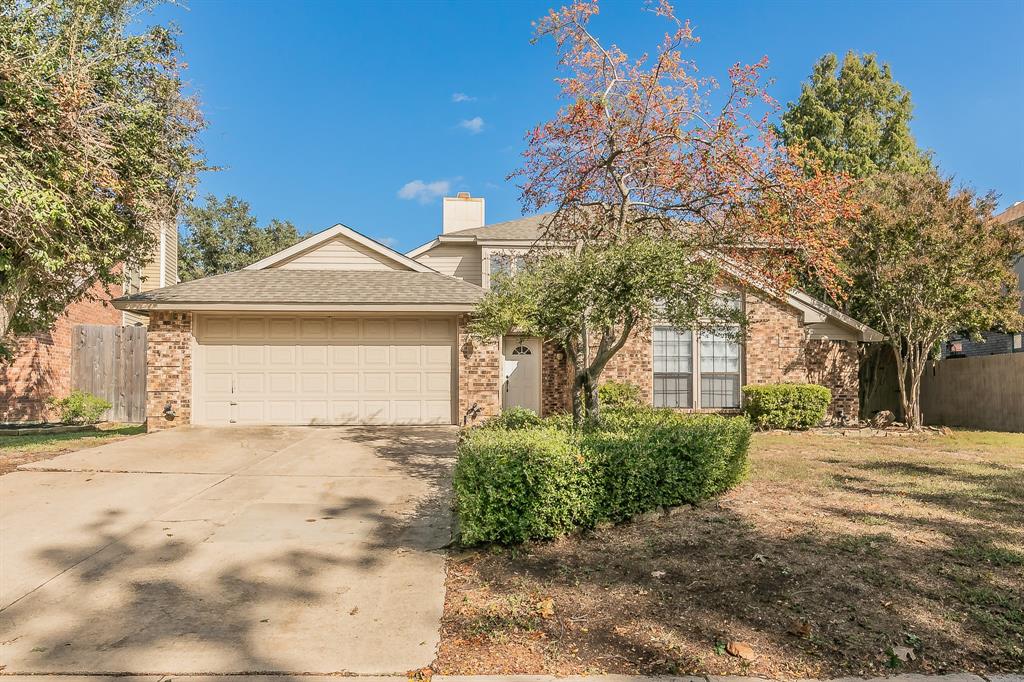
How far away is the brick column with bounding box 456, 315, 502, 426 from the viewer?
1183 centimetres

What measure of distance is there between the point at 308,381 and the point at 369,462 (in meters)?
4.13

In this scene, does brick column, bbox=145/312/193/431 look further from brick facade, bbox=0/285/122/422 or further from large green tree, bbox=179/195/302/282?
large green tree, bbox=179/195/302/282

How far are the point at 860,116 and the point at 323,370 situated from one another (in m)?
19.5

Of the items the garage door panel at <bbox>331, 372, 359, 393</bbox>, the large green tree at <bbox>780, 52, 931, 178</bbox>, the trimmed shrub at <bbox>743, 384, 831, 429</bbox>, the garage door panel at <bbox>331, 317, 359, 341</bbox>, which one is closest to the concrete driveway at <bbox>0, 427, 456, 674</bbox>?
the garage door panel at <bbox>331, 372, 359, 393</bbox>

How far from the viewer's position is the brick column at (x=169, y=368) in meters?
11.3

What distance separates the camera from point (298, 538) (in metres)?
5.16

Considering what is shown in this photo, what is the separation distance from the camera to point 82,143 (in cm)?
752

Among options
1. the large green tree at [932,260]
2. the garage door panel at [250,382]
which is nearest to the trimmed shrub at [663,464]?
the garage door panel at [250,382]

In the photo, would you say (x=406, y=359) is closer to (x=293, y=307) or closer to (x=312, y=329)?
(x=312, y=329)

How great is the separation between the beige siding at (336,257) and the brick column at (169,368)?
9.88ft

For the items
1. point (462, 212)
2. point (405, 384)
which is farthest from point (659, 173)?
point (462, 212)

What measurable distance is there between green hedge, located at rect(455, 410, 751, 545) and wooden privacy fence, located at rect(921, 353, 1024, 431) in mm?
12143

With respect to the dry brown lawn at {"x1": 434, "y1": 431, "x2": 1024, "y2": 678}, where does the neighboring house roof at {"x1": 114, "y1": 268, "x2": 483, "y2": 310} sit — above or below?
above

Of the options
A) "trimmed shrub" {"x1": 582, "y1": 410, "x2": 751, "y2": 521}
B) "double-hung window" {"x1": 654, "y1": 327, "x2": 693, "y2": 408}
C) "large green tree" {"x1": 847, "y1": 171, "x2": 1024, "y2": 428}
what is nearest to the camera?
"trimmed shrub" {"x1": 582, "y1": 410, "x2": 751, "y2": 521}
